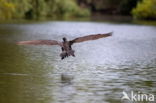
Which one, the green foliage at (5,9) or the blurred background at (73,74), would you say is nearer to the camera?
the blurred background at (73,74)

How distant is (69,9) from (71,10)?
5.17 ft

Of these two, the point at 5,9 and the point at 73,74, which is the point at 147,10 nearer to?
the point at 5,9

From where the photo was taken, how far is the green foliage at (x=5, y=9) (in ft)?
114

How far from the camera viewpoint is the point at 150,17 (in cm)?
5659

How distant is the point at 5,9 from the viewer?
36.2 m

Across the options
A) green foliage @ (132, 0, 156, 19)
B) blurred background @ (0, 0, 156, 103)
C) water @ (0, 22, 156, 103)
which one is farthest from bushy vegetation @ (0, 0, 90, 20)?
water @ (0, 22, 156, 103)

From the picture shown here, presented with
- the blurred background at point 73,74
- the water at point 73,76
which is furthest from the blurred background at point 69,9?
the water at point 73,76

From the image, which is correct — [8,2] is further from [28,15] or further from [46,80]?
[46,80]

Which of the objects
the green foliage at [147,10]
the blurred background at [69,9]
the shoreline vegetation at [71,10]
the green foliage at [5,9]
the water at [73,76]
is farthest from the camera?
the green foliage at [147,10]

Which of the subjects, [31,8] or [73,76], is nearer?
[73,76]

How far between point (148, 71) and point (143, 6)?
44.8m

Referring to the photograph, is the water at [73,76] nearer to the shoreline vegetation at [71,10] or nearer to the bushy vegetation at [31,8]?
the bushy vegetation at [31,8]

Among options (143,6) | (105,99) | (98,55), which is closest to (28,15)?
(143,6)

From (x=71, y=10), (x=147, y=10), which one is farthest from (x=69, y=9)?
(x=147, y=10)
